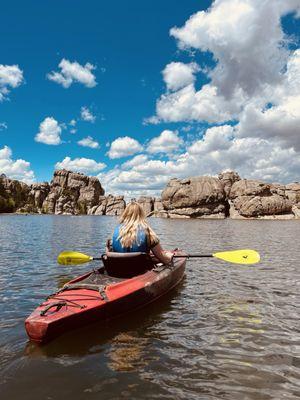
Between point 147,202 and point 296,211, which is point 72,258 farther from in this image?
point 147,202

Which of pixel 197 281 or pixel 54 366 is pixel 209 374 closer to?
pixel 54 366

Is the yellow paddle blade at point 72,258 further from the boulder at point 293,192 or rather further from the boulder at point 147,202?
the boulder at point 147,202

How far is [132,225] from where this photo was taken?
7.91 meters

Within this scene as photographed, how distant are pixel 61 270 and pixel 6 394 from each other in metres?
9.15

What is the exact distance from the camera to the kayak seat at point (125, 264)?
25.5 ft

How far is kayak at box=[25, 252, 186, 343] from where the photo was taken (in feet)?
19.0

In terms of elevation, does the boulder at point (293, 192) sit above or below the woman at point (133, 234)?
above

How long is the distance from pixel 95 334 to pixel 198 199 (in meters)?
87.4

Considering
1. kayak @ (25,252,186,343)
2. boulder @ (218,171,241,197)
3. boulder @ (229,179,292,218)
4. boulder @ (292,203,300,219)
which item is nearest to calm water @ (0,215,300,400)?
kayak @ (25,252,186,343)

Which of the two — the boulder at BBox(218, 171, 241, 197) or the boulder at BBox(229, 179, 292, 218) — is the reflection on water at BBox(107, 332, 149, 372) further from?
the boulder at BBox(218, 171, 241, 197)

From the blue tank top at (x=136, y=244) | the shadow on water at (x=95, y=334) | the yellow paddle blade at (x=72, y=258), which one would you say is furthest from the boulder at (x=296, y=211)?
the blue tank top at (x=136, y=244)

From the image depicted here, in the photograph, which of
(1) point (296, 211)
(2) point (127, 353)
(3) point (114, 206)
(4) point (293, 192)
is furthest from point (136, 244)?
(3) point (114, 206)

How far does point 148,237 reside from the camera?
7.94m

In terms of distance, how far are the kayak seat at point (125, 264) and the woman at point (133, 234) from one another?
0.53ft
